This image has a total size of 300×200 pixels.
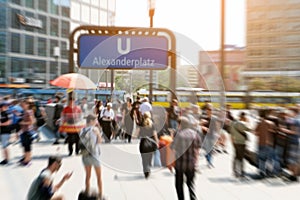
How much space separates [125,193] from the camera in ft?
19.6

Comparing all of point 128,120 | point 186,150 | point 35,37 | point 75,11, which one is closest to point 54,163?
Answer: point 186,150

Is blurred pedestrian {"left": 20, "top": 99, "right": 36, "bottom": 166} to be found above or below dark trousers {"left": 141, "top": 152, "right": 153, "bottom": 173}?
above

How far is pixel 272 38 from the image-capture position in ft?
266

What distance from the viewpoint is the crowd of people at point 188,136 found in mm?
5062

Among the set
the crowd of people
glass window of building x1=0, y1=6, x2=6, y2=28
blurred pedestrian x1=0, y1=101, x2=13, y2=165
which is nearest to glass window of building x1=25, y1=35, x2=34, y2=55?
glass window of building x1=0, y1=6, x2=6, y2=28

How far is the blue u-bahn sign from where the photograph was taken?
7.15m

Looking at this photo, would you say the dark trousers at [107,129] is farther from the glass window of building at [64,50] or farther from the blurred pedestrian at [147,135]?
the glass window of building at [64,50]

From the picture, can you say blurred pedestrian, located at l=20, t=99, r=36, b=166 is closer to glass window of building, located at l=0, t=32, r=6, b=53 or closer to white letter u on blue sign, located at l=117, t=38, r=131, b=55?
white letter u on blue sign, located at l=117, t=38, r=131, b=55

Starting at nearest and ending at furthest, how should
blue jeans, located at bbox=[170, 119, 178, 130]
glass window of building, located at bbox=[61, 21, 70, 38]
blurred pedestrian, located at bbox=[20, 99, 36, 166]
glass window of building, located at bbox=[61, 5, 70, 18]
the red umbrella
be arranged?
blurred pedestrian, located at bbox=[20, 99, 36, 166]
blue jeans, located at bbox=[170, 119, 178, 130]
the red umbrella
glass window of building, located at bbox=[61, 21, 70, 38]
glass window of building, located at bbox=[61, 5, 70, 18]

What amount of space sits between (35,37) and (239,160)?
48719 mm

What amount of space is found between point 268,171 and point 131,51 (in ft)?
13.6

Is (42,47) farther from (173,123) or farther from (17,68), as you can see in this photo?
(173,123)

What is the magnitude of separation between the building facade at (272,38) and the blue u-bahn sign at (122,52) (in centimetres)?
7242

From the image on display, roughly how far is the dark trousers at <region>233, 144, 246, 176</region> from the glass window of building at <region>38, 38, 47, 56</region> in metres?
48.0
